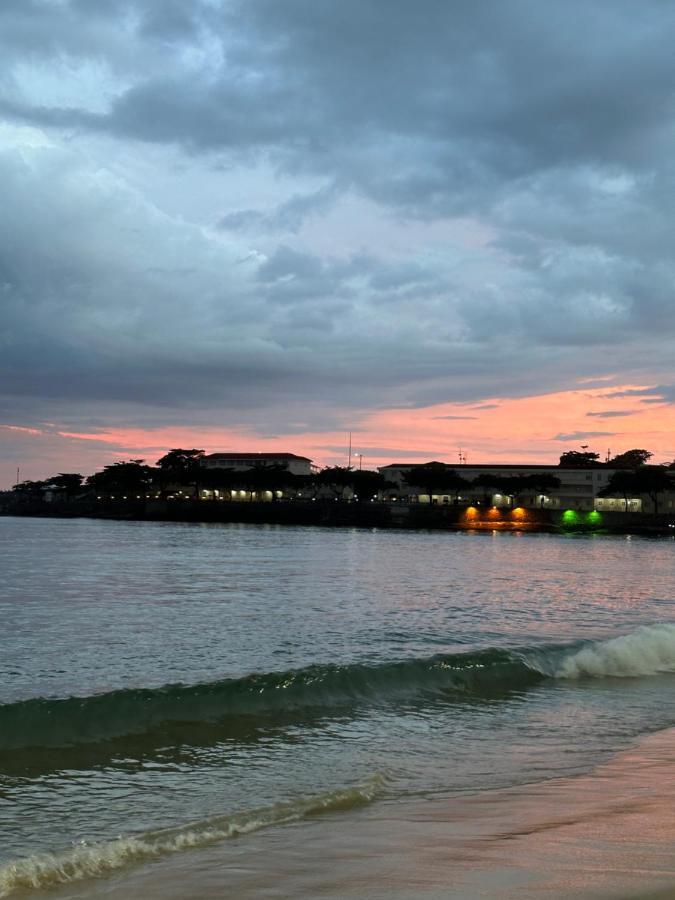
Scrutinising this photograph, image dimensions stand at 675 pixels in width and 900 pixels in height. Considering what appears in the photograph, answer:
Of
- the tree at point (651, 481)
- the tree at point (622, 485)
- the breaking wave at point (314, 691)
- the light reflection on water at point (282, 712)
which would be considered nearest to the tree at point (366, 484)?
the tree at point (622, 485)

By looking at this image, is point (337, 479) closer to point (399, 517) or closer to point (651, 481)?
point (399, 517)

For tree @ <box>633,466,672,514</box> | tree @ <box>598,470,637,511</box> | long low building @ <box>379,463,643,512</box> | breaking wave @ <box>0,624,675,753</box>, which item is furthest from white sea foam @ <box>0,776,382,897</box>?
long low building @ <box>379,463,643,512</box>

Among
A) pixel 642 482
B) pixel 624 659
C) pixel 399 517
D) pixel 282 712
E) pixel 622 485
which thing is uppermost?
pixel 642 482

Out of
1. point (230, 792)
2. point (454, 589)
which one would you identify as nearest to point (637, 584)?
point (454, 589)

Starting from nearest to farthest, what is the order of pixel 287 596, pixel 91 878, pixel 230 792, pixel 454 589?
pixel 91 878 < pixel 230 792 < pixel 287 596 < pixel 454 589

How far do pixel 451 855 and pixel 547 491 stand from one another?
→ 6990 inches

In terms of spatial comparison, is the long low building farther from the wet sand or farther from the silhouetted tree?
the wet sand

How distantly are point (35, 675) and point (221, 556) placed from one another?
45992mm

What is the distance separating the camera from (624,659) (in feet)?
52.7

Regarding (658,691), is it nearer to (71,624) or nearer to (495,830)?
(495,830)

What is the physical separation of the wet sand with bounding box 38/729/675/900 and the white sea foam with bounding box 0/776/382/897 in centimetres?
20

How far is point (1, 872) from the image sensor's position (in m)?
5.61

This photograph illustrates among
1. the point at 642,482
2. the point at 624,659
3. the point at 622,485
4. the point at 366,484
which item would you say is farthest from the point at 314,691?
the point at 366,484

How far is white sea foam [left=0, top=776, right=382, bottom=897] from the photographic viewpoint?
566cm
